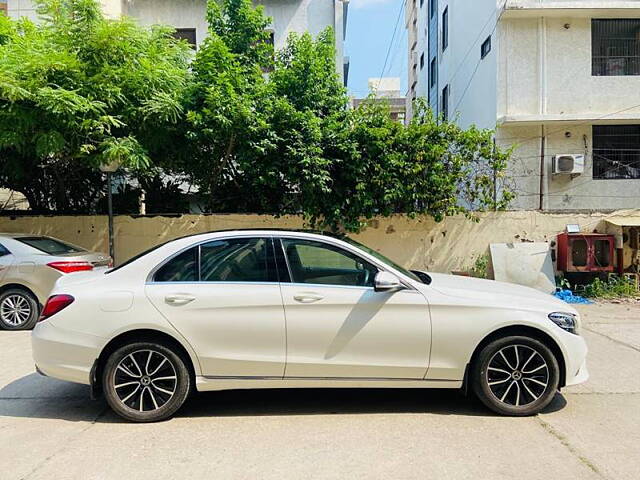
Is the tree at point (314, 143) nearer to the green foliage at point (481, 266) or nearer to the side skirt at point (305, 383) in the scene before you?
the green foliage at point (481, 266)

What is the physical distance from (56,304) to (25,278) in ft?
14.2

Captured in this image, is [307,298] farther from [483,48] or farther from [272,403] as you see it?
[483,48]

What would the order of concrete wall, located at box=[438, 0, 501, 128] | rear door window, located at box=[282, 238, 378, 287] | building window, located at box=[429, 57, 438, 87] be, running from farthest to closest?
building window, located at box=[429, 57, 438, 87] → concrete wall, located at box=[438, 0, 501, 128] → rear door window, located at box=[282, 238, 378, 287]

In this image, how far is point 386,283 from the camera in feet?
14.6

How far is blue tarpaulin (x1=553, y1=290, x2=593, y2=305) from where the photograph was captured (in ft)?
33.6

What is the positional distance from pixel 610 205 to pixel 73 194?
43.8ft

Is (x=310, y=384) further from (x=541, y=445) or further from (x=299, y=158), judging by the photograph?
(x=299, y=158)

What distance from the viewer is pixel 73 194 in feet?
40.8

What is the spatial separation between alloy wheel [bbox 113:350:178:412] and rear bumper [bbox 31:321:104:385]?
0.26m

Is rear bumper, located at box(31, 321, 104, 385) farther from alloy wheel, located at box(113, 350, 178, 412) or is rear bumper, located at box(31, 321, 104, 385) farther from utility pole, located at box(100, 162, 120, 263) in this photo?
utility pole, located at box(100, 162, 120, 263)

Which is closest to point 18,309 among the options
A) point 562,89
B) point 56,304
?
point 56,304

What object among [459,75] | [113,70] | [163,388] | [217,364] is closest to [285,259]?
[217,364]

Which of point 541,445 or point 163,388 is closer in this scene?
point 541,445

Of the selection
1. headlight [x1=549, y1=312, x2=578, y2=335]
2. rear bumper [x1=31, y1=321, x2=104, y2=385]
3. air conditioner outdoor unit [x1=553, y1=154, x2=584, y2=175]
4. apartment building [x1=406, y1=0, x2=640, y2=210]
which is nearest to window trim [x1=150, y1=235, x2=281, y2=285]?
rear bumper [x1=31, y1=321, x2=104, y2=385]
